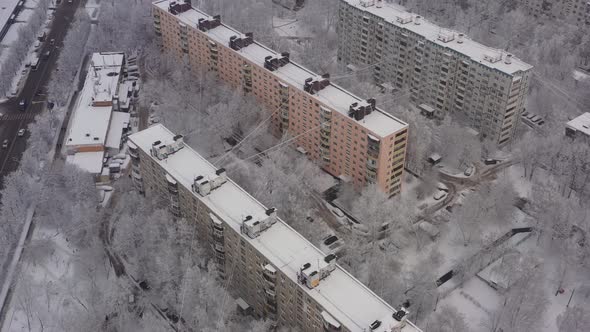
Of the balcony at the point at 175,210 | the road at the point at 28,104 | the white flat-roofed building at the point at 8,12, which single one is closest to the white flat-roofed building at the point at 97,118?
the road at the point at 28,104

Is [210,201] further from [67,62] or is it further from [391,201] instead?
[67,62]

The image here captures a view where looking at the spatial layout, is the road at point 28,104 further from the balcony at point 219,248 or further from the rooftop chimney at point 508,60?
the rooftop chimney at point 508,60

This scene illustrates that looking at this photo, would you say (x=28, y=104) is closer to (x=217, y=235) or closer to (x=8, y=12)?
(x=8, y=12)

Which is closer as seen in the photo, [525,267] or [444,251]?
[525,267]

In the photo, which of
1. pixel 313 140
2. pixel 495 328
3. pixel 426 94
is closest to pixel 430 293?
pixel 495 328

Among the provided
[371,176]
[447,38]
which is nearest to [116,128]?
[371,176]

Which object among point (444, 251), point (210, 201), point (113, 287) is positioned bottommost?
point (444, 251)
